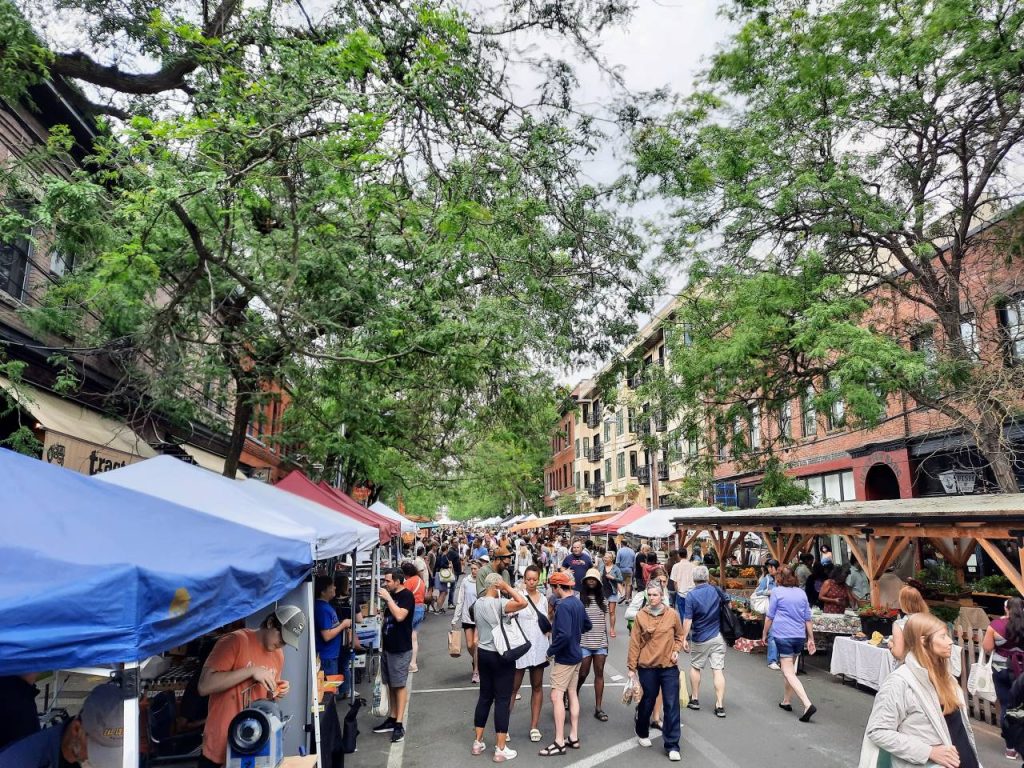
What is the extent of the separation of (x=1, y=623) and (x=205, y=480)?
4.48 metres

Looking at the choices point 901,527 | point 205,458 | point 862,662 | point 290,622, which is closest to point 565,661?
point 290,622

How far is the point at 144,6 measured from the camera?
28.7ft

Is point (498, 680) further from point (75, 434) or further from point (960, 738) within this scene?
point (75, 434)

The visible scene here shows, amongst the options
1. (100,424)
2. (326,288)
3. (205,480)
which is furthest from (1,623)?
(100,424)

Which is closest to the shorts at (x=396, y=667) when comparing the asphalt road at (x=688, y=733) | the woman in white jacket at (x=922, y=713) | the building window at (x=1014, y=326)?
the asphalt road at (x=688, y=733)

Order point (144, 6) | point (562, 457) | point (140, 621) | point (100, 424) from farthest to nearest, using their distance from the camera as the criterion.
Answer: point (562, 457) < point (100, 424) < point (144, 6) < point (140, 621)

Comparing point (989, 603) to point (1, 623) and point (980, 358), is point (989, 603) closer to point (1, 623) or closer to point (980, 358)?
point (980, 358)

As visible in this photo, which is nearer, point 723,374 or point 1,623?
point 1,623

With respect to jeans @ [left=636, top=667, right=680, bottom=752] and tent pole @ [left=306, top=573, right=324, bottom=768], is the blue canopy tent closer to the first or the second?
tent pole @ [left=306, top=573, right=324, bottom=768]

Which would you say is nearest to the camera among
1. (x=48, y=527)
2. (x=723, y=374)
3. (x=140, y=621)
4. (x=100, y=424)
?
(x=140, y=621)

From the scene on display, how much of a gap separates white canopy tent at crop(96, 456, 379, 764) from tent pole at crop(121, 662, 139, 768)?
260 centimetres

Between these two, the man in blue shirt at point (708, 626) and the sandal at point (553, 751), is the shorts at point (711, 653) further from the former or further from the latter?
the sandal at point (553, 751)

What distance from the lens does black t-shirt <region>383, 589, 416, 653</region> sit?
791 centimetres

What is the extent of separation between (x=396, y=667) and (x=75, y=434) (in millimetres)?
6743
